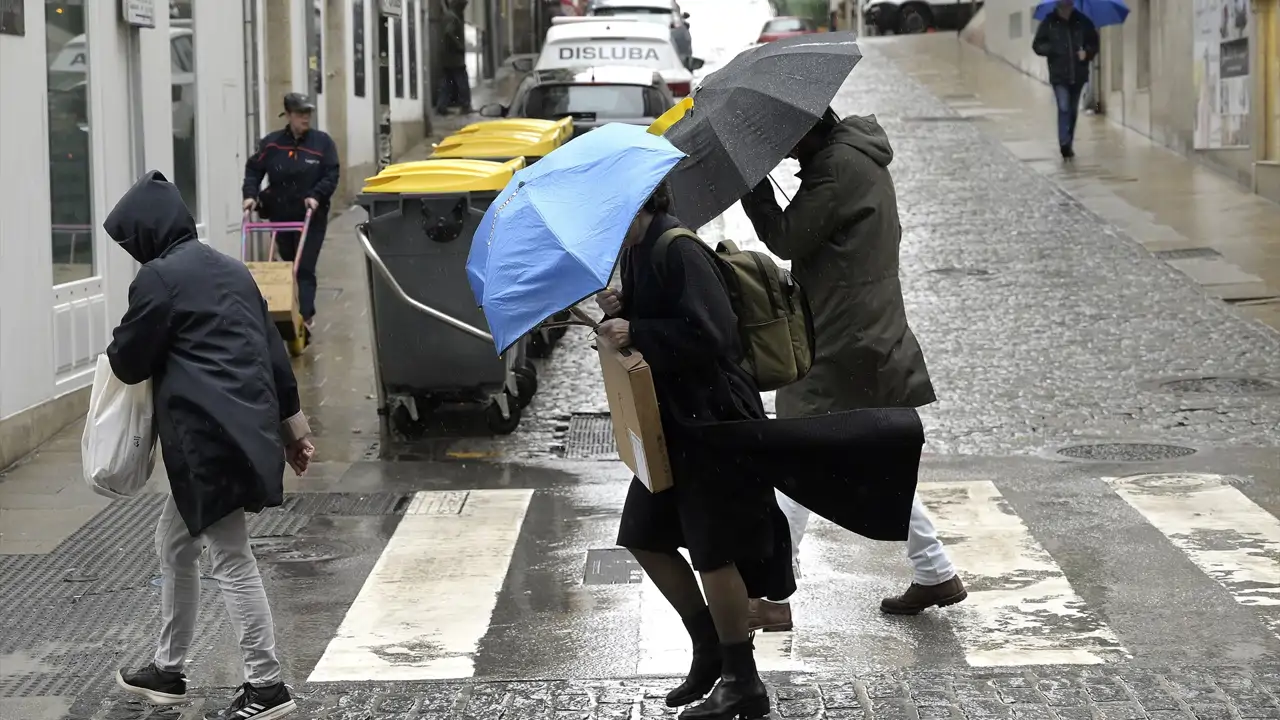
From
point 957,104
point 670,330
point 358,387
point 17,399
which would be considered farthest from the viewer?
point 957,104

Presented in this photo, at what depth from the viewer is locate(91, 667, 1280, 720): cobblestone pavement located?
17.1 feet

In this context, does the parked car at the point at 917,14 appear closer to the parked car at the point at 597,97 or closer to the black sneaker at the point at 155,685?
the parked car at the point at 597,97

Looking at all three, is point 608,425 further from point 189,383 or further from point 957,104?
point 957,104

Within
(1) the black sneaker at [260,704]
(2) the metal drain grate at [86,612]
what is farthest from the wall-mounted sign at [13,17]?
(1) the black sneaker at [260,704]

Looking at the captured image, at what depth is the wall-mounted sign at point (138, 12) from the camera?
11484 millimetres

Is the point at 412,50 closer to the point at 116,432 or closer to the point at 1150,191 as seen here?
the point at 1150,191

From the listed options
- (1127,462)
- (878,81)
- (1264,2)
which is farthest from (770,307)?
(878,81)

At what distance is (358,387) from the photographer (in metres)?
11.5

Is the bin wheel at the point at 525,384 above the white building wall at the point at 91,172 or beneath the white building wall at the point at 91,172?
beneath

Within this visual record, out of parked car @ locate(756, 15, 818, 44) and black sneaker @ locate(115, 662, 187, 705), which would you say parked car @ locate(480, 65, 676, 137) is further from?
parked car @ locate(756, 15, 818, 44)

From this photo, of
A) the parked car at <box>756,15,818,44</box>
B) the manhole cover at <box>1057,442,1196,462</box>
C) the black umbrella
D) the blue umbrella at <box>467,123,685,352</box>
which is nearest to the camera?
the blue umbrella at <box>467,123,685,352</box>

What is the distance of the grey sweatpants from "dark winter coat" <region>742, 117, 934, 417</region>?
1840 mm

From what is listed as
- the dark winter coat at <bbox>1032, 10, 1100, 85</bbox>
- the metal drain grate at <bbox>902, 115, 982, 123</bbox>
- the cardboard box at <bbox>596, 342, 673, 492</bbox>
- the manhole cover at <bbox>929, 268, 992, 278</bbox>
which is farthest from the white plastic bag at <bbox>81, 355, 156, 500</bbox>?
the metal drain grate at <bbox>902, 115, 982, 123</bbox>

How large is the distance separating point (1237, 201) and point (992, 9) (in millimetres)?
16500
